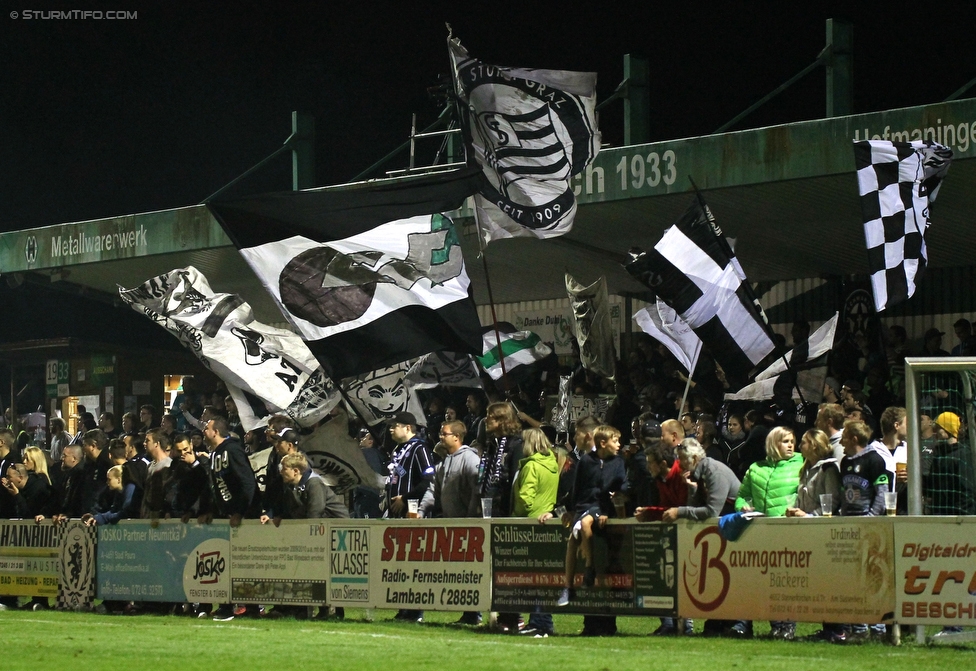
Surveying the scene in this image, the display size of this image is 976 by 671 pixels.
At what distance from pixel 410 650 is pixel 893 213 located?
5.36 metres

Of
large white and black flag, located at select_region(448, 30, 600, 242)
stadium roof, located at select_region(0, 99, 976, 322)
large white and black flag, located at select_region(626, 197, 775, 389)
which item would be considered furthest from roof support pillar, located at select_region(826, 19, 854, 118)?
large white and black flag, located at select_region(626, 197, 775, 389)

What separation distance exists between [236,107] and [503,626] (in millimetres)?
24124

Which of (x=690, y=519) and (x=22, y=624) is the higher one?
(x=690, y=519)

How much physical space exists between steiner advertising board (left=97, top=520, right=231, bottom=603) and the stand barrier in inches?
0.7

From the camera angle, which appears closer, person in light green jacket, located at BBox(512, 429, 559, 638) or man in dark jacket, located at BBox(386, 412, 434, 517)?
person in light green jacket, located at BBox(512, 429, 559, 638)

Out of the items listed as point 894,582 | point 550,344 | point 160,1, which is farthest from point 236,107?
point 894,582

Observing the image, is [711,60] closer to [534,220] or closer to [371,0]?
[371,0]

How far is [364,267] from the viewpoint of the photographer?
1298 centimetres

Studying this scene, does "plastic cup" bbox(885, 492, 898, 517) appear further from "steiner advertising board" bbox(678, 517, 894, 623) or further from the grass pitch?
the grass pitch

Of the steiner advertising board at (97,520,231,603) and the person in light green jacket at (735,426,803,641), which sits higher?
the person in light green jacket at (735,426,803,641)

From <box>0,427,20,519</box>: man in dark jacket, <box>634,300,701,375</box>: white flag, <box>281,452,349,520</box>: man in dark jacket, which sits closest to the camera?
<box>281,452,349,520</box>: man in dark jacket

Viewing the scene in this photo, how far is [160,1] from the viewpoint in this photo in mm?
33562

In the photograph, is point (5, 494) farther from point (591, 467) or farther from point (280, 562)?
point (591, 467)

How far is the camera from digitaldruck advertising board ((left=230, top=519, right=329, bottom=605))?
1409 cm
